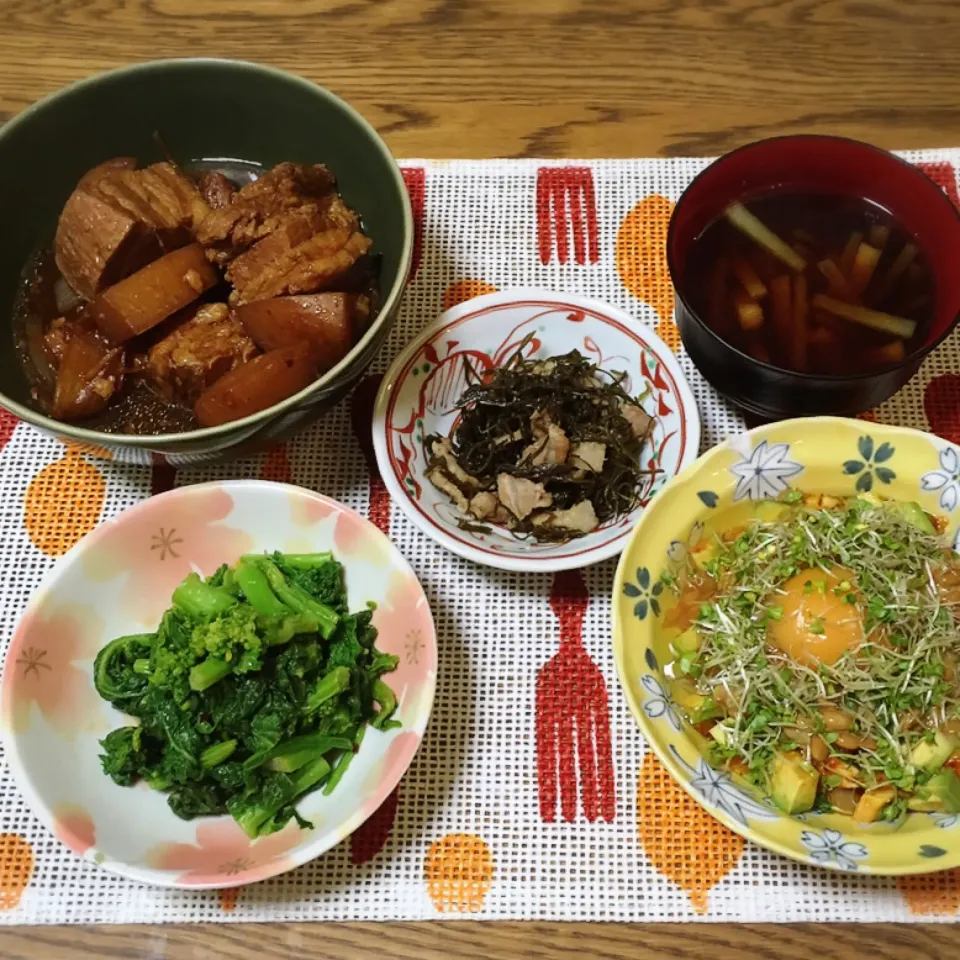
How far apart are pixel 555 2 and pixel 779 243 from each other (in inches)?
41.2

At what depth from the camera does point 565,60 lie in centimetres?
221

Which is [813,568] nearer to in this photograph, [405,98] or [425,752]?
[425,752]

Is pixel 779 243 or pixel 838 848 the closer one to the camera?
pixel 838 848

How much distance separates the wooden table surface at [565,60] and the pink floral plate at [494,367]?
1.82ft

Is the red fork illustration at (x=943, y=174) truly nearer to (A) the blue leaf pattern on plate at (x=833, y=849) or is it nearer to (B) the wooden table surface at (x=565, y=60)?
(B) the wooden table surface at (x=565, y=60)

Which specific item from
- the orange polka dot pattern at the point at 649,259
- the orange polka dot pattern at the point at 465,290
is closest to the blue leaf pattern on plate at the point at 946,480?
the orange polka dot pattern at the point at 649,259

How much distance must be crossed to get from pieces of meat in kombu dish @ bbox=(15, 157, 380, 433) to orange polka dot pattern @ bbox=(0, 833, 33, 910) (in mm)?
711

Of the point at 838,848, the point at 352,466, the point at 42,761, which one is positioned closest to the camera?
the point at 838,848

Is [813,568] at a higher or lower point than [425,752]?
higher

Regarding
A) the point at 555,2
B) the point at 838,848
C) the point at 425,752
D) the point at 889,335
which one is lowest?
the point at 425,752

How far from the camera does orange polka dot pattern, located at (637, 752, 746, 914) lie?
141 centimetres

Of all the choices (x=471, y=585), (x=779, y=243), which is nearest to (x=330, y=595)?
(x=471, y=585)

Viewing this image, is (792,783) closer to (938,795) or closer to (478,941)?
(938,795)

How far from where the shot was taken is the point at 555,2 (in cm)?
229
